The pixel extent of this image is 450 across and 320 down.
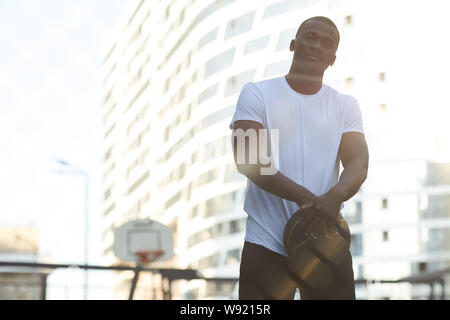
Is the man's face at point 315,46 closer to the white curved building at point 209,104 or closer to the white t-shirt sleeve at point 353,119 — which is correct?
the white t-shirt sleeve at point 353,119

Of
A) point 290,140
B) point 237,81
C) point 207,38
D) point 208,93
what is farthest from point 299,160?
point 207,38

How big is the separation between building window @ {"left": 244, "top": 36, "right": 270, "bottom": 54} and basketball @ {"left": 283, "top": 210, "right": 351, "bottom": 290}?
64.7 meters

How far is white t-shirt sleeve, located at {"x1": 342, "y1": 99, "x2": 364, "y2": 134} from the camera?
2.27 meters

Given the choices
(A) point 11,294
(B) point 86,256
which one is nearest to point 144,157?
(B) point 86,256

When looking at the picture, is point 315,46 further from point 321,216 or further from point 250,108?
point 321,216

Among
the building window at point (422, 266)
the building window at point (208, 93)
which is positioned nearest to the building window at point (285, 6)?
the building window at point (208, 93)

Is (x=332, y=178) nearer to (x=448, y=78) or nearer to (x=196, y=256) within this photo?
(x=448, y=78)

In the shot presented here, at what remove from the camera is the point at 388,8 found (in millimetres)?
65062

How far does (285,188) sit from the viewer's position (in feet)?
6.79

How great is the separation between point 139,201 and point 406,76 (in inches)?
1439

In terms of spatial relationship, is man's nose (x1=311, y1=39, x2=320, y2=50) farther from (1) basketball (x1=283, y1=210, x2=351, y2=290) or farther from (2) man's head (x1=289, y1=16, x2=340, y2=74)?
(1) basketball (x1=283, y1=210, x2=351, y2=290)

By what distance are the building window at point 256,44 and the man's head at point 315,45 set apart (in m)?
64.4

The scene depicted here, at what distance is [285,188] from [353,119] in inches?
14.7

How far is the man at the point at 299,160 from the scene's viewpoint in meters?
2.07
